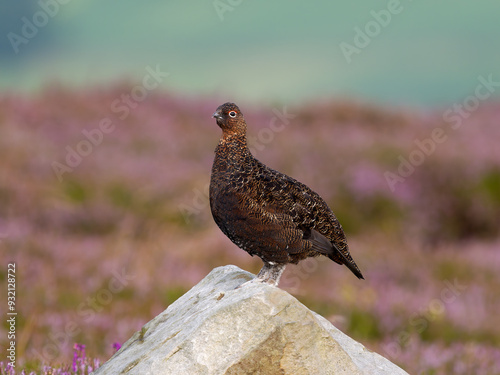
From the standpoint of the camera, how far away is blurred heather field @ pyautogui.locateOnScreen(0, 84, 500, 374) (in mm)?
7898

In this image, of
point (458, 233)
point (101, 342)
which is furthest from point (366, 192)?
point (101, 342)

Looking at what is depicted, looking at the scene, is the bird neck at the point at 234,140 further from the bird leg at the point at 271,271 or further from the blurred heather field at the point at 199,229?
the blurred heather field at the point at 199,229

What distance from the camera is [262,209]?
13.3ft

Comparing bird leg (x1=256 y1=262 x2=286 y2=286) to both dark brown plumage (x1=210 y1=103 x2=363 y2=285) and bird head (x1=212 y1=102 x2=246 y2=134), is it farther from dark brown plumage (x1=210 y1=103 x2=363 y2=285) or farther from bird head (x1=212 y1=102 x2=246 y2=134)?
bird head (x1=212 y1=102 x2=246 y2=134)

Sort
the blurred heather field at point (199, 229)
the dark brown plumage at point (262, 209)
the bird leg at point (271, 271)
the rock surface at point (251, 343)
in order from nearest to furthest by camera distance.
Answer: the rock surface at point (251, 343)
the dark brown plumage at point (262, 209)
the bird leg at point (271, 271)
the blurred heather field at point (199, 229)

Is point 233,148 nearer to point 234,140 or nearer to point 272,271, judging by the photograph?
point 234,140

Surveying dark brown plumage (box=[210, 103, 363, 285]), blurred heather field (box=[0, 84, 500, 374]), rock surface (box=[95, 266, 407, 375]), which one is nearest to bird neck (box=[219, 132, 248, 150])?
dark brown plumage (box=[210, 103, 363, 285])

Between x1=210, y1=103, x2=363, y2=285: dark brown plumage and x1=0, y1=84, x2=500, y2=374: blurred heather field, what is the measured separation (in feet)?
2.16

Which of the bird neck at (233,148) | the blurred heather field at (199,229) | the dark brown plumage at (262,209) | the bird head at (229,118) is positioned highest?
the bird head at (229,118)

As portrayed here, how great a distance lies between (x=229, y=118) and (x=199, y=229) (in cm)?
746

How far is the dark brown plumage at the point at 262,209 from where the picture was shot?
4.02 metres

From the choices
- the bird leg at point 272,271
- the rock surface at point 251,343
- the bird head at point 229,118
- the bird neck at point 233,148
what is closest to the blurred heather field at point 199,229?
the bird leg at point 272,271

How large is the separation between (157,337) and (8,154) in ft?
36.0

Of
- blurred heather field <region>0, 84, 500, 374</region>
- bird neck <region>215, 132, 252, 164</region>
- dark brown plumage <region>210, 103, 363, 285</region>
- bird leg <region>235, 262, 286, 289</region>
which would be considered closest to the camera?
dark brown plumage <region>210, 103, 363, 285</region>
